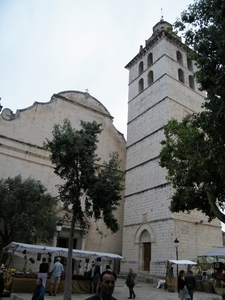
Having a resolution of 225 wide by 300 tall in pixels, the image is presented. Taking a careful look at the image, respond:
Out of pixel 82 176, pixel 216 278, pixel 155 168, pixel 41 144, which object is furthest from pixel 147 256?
pixel 41 144

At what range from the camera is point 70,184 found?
33.7ft

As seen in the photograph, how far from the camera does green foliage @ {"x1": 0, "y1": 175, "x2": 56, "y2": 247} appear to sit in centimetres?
1416

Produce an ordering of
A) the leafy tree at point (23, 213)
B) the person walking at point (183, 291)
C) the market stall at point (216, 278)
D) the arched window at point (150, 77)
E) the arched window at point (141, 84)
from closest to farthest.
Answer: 1. the person walking at point (183, 291)
2. the market stall at point (216, 278)
3. the leafy tree at point (23, 213)
4. the arched window at point (150, 77)
5. the arched window at point (141, 84)

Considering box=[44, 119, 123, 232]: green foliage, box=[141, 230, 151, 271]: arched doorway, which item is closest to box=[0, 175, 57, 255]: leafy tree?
box=[44, 119, 123, 232]: green foliage

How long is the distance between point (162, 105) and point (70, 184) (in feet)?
38.7

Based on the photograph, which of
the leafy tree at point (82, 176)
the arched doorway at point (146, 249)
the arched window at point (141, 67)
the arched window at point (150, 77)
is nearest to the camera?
the leafy tree at point (82, 176)

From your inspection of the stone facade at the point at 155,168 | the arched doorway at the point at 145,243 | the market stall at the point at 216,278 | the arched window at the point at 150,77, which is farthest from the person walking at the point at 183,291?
the arched window at the point at 150,77

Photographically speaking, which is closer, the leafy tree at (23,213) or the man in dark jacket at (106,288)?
the man in dark jacket at (106,288)

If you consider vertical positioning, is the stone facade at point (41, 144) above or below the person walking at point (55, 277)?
above

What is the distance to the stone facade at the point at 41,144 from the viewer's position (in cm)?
1856

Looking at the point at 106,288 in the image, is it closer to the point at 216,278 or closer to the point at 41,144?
the point at 216,278

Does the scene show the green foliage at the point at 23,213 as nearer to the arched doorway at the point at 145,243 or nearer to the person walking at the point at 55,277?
the person walking at the point at 55,277

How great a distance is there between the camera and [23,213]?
14.2 m

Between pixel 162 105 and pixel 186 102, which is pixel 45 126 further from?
pixel 186 102
